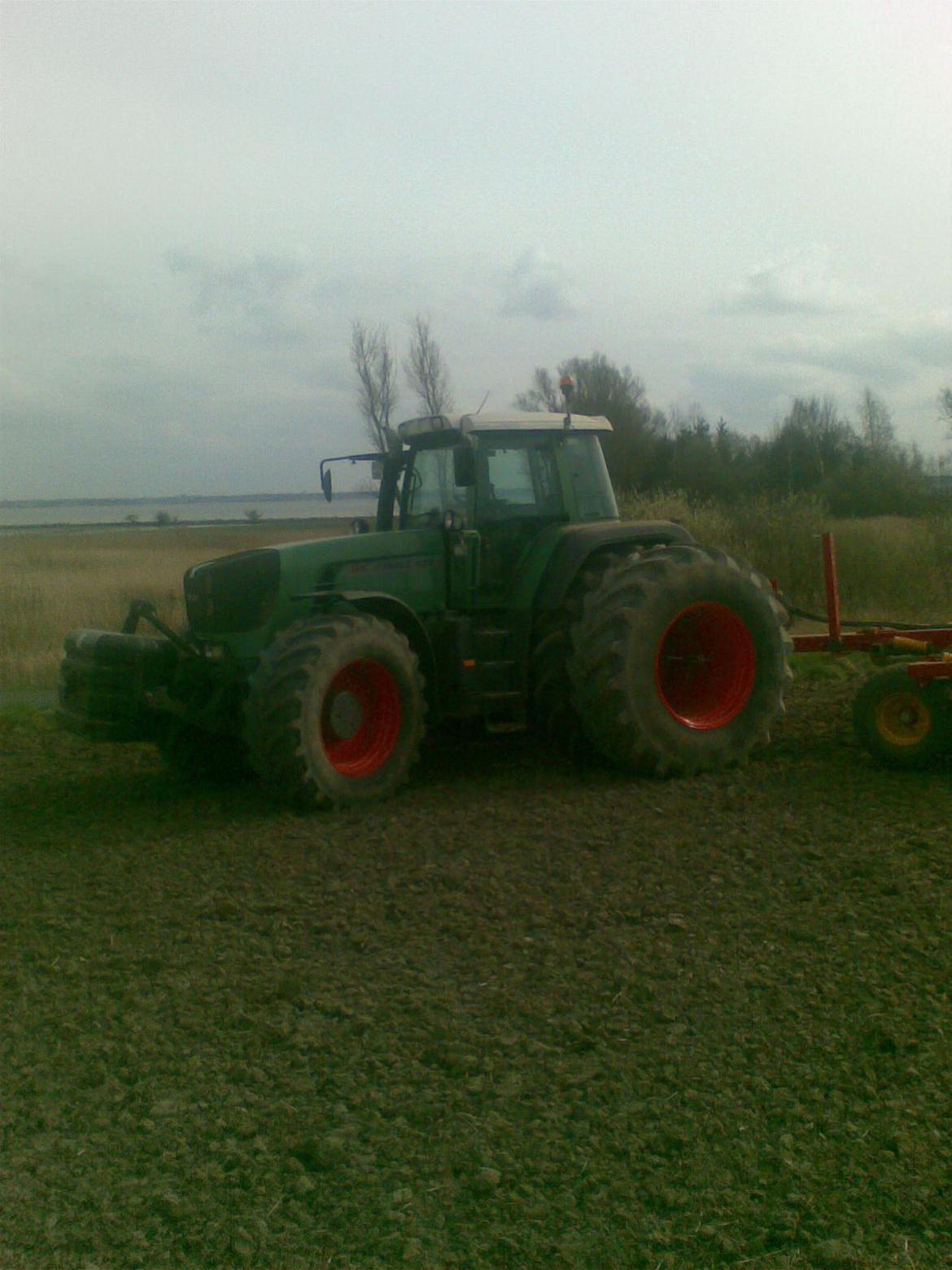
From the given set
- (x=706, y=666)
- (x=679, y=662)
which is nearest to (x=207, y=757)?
(x=679, y=662)

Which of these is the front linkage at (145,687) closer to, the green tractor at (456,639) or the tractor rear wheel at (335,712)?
the green tractor at (456,639)

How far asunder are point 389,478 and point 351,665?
178 centimetres

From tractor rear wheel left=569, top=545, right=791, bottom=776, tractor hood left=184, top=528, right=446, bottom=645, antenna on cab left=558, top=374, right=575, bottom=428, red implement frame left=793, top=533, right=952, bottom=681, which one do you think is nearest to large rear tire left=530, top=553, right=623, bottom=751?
tractor rear wheel left=569, top=545, right=791, bottom=776

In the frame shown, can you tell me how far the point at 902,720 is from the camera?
7719 millimetres

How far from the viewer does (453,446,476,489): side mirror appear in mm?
7793

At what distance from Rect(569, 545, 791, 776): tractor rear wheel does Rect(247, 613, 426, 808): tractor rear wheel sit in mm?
1087

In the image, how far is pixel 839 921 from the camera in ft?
16.8

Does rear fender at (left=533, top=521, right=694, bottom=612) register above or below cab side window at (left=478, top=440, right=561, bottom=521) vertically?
below

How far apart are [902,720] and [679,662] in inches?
56.5

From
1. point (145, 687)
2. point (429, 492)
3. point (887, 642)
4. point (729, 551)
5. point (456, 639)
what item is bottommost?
point (887, 642)

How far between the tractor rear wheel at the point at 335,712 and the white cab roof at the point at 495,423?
1.41 m

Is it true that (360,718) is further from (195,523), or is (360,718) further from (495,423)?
(195,523)

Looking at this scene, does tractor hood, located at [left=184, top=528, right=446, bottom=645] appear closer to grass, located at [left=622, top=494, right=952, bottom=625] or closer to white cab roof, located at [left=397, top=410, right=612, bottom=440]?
white cab roof, located at [left=397, top=410, right=612, bottom=440]

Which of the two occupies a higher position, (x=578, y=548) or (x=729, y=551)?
(x=578, y=548)
